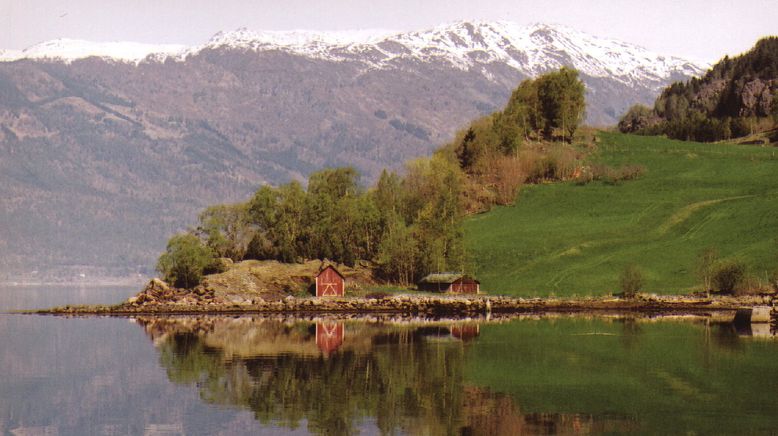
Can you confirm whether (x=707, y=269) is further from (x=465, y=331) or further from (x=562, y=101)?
(x=562, y=101)

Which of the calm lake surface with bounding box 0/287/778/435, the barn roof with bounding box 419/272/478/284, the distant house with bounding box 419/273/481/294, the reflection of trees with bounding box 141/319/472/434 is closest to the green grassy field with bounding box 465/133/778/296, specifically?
the distant house with bounding box 419/273/481/294

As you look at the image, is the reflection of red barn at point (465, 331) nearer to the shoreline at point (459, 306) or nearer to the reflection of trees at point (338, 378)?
the reflection of trees at point (338, 378)

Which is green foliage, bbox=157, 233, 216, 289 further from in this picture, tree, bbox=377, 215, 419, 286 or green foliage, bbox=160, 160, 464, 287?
tree, bbox=377, 215, 419, 286

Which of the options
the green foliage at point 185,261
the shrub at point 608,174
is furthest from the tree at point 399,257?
the shrub at point 608,174

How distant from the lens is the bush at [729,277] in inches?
4621

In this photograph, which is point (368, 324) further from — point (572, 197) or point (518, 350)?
point (572, 197)

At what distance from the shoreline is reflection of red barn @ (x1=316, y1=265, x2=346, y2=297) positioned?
3.54m

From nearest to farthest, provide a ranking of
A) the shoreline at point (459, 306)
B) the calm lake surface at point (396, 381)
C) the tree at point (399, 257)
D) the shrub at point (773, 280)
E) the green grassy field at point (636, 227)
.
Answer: the calm lake surface at point (396, 381) → the shoreline at point (459, 306) → the shrub at point (773, 280) → the green grassy field at point (636, 227) → the tree at point (399, 257)

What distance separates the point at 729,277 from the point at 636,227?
99.6ft

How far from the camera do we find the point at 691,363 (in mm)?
62938

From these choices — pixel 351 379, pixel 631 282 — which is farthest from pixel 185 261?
pixel 351 379

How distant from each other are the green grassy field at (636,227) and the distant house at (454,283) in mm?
2463

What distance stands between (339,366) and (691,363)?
19.3m

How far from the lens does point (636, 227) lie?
14762 cm
